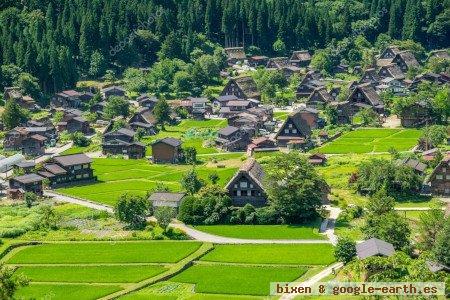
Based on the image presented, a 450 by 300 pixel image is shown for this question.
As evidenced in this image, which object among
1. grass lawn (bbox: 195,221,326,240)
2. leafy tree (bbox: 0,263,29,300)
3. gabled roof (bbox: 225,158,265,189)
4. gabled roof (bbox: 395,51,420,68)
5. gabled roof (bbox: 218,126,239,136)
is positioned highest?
leafy tree (bbox: 0,263,29,300)

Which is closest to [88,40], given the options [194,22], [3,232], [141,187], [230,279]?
[194,22]

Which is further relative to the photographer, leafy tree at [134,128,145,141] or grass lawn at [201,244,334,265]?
leafy tree at [134,128,145,141]

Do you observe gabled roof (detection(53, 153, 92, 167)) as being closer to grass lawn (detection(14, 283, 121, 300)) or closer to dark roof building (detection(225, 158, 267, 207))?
dark roof building (detection(225, 158, 267, 207))

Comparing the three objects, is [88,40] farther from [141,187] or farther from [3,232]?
[3,232]

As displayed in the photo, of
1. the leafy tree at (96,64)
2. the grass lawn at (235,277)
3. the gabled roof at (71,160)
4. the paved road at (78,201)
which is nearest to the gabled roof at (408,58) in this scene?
the leafy tree at (96,64)

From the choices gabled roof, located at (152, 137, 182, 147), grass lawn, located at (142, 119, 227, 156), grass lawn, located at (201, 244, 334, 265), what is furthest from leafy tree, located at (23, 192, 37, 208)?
grass lawn, located at (142, 119, 227, 156)

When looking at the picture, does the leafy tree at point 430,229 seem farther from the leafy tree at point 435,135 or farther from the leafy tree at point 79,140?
the leafy tree at point 79,140
